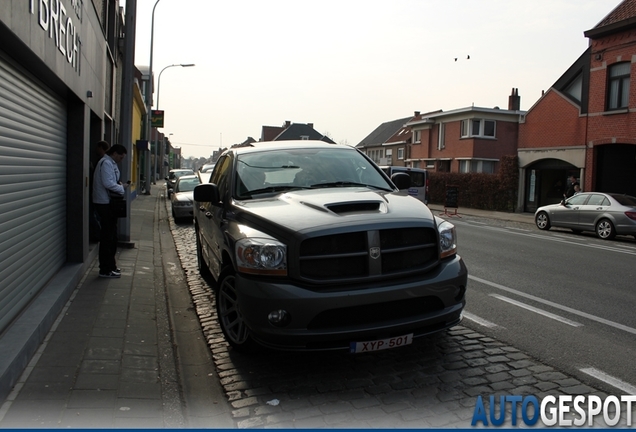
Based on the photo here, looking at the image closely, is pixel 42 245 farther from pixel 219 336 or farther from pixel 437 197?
pixel 437 197

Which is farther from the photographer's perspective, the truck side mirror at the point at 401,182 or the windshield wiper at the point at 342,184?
the truck side mirror at the point at 401,182

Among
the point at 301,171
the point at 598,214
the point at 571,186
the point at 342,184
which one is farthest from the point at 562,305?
the point at 571,186

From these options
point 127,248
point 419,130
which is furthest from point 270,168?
point 419,130

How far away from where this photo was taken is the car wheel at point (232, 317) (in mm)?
4621

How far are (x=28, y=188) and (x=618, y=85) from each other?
23544mm

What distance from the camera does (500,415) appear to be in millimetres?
3719

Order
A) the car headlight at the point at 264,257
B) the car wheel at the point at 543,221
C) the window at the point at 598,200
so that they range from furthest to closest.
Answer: the car wheel at the point at 543,221, the window at the point at 598,200, the car headlight at the point at 264,257

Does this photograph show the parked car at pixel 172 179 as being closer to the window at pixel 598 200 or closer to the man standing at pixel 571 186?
the window at pixel 598 200

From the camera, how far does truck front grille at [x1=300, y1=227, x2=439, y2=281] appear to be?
4105mm

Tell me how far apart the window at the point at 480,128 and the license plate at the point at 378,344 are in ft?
122

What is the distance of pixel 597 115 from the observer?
23.7 metres

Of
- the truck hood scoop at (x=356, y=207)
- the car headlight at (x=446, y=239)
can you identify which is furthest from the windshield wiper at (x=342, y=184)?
the car headlight at (x=446, y=239)

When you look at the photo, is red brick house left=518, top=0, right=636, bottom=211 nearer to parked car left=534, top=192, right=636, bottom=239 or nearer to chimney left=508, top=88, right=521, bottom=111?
parked car left=534, top=192, right=636, bottom=239

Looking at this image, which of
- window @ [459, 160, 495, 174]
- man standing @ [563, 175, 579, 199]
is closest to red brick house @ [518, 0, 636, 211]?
man standing @ [563, 175, 579, 199]
